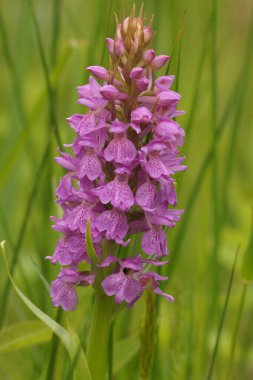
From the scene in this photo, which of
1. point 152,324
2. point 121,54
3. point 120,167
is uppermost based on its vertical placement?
point 121,54

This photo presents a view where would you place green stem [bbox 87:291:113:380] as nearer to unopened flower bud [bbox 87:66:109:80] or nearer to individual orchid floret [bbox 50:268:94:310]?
individual orchid floret [bbox 50:268:94:310]

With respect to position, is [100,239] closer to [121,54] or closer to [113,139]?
[113,139]

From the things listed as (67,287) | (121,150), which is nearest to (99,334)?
(67,287)

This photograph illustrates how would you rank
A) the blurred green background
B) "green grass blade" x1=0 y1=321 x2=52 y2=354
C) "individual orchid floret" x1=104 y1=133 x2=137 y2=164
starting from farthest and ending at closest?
1. the blurred green background
2. "green grass blade" x1=0 y1=321 x2=52 y2=354
3. "individual orchid floret" x1=104 y1=133 x2=137 y2=164

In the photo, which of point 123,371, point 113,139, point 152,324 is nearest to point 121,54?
point 113,139

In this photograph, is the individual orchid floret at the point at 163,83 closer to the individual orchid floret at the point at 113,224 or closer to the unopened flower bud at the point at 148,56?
the unopened flower bud at the point at 148,56

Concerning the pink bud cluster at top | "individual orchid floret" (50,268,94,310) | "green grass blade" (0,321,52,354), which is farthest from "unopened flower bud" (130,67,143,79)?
"green grass blade" (0,321,52,354)

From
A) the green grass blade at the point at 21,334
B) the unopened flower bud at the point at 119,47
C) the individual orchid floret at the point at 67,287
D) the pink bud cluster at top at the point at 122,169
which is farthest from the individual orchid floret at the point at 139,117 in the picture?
the green grass blade at the point at 21,334
